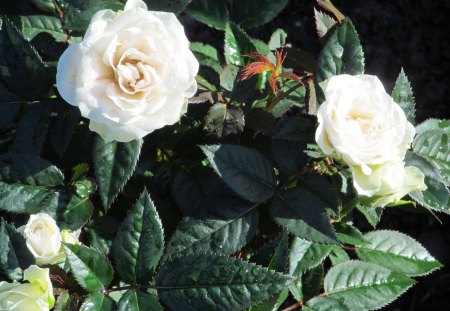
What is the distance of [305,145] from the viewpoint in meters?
1.31

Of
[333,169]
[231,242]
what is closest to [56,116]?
[231,242]

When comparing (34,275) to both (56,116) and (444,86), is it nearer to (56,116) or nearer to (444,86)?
(56,116)

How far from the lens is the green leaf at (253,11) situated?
5.24 feet

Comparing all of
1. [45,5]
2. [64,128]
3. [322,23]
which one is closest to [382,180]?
[322,23]

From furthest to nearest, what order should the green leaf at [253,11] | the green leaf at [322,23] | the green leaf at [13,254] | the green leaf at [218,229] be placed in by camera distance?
the green leaf at [253,11]
the green leaf at [322,23]
the green leaf at [218,229]
the green leaf at [13,254]

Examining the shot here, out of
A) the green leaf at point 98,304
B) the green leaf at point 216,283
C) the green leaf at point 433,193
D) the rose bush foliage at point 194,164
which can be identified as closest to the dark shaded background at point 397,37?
the rose bush foliage at point 194,164

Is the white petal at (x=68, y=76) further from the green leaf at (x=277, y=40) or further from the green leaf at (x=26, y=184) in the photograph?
the green leaf at (x=277, y=40)

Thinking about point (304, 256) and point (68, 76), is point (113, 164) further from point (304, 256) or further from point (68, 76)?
point (304, 256)

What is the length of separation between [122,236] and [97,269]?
8cm

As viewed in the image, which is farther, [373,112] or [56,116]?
[56,116]

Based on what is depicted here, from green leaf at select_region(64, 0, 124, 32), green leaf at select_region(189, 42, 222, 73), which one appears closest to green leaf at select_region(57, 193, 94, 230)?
green leaf at select_region(64, 0, 124, 32)

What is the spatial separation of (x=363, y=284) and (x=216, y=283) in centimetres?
49

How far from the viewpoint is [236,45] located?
60.5 inches

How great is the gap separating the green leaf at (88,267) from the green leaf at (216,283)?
3.9 inches
